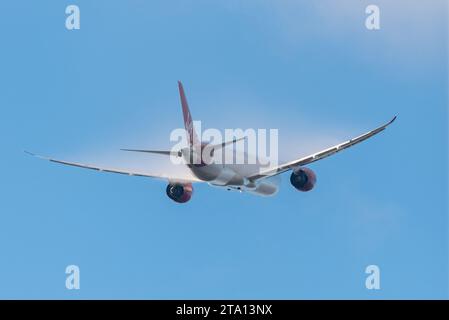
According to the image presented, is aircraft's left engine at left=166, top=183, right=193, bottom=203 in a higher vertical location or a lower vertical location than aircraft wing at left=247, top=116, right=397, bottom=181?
lower

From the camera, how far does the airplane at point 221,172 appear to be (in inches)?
2827

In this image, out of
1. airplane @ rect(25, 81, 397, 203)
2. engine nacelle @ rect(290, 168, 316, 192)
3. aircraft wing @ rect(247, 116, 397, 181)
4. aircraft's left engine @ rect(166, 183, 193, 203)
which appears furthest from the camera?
aircraft's left engine @ rect(166, 183, 193, 203)

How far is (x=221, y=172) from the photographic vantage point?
74188 mm

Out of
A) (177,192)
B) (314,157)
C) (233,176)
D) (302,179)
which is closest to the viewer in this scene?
(314,157)

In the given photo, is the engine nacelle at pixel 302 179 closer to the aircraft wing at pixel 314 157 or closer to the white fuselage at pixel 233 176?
the aircraft wing at pixel 314 157

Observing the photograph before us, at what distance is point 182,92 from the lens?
2872 inches

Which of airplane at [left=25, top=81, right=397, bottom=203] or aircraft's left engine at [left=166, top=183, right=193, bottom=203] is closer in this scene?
airplane at [left=25, top=81, right=397, bottom=203]

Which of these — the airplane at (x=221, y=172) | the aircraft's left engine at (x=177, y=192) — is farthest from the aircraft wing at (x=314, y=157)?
the aircraft's left engine at (x=177, y=192)

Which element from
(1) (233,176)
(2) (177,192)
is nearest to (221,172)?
(1) (233,176)

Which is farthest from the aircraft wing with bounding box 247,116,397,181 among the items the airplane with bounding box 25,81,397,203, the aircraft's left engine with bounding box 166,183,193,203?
the aircraft's left engine with bounding box 166,183,193,203

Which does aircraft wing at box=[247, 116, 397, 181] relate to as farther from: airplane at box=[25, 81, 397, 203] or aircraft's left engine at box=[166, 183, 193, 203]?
aircraft's left engine at box=[166, 183, 193, 203]

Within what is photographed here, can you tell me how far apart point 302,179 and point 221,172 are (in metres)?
5.94

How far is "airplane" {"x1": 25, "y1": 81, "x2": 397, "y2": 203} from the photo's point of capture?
71.8m

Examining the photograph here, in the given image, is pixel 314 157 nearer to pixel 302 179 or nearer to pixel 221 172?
pixel 302 179
